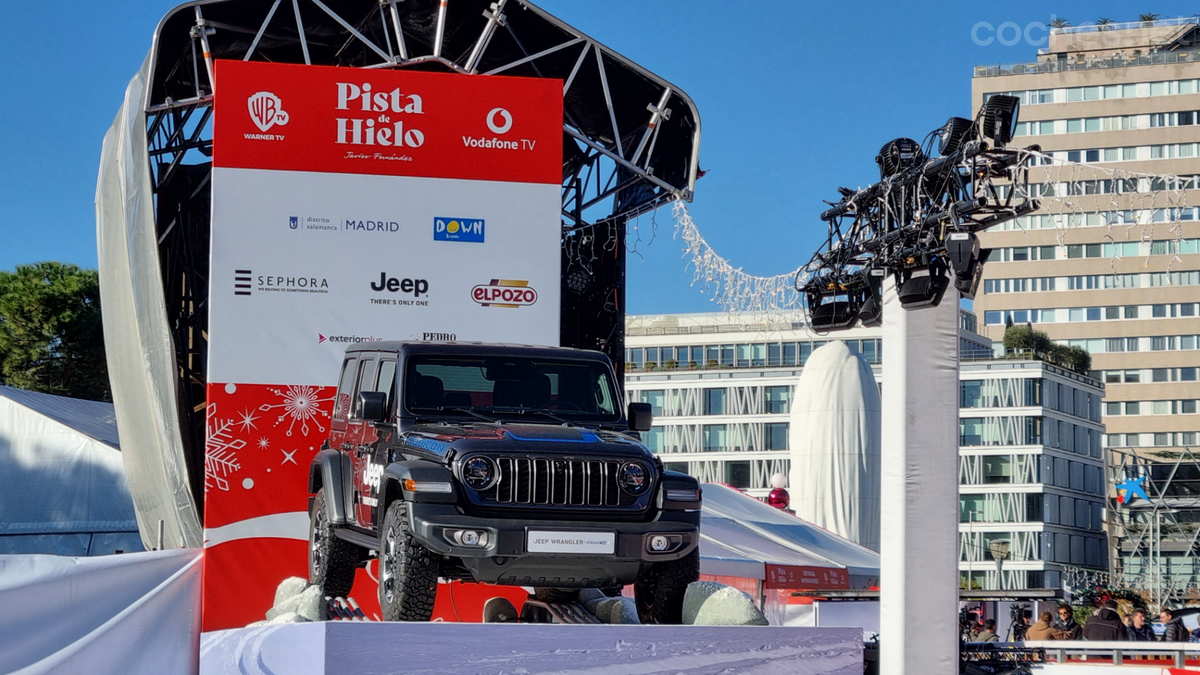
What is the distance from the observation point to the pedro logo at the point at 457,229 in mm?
12891

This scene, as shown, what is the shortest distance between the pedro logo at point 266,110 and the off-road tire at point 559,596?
16.9 ft

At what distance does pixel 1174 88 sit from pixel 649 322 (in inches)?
1528

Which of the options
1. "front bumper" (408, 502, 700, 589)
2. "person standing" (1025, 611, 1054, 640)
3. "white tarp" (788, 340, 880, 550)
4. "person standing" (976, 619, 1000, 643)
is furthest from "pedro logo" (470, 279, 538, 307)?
"white tarp" (788, 340, 880, 550)

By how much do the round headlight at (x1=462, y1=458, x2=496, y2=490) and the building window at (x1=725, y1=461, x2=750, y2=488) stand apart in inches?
2795

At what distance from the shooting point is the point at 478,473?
846 cm

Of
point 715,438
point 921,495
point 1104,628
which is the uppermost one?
point 715,438

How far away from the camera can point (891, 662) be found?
400 inches

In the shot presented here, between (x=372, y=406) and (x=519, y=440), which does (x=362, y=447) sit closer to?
(x=372, y=406)

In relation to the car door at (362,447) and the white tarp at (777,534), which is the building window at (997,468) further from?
the car door at (362,447)

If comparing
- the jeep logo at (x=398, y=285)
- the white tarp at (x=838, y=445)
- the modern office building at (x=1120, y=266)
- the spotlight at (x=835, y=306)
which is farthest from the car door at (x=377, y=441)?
the modern office building at (x=1120, y=266)

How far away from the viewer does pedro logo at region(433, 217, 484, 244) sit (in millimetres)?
12891

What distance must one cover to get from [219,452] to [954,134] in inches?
264

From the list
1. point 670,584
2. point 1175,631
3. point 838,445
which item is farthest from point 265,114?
point 838,445

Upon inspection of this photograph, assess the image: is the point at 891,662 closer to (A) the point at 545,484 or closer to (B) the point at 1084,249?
(A) the point at 545,484
